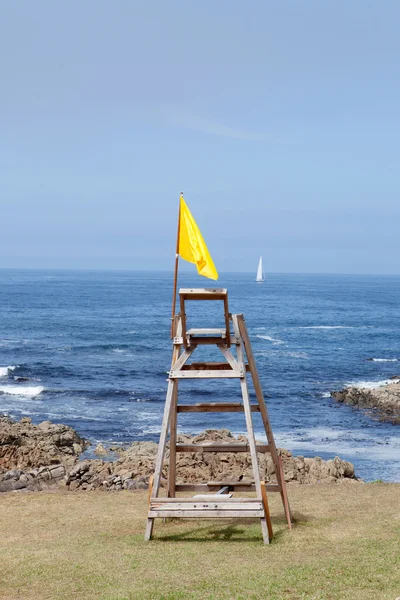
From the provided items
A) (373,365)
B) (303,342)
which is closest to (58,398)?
(373,365)

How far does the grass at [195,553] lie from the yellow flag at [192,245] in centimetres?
524

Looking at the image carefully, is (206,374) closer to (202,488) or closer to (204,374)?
(204,374)

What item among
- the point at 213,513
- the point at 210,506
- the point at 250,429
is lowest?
the point at 213,513

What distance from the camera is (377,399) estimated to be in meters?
44.2

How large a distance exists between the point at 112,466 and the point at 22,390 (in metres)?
24.3

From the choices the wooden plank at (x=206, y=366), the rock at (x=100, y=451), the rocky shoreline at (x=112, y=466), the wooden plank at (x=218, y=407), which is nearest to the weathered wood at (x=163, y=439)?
the wooden plank at (x=206, y=366)

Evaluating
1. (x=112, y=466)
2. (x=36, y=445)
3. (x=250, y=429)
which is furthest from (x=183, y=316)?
(x=36, y=445)

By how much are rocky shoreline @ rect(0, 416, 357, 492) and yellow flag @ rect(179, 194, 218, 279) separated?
8187mm

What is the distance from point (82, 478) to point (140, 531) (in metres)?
5.86

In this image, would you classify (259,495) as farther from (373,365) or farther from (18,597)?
(373,365)

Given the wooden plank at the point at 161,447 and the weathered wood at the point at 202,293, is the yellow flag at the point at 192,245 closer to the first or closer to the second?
the weathered wood at the point at 202,293

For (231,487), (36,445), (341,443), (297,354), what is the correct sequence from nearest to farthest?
(231,487), (36,445), (341,443), (297,354)

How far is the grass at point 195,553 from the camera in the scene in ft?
39.1

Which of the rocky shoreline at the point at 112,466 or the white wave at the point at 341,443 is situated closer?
the rocky shoreline at the point at 112,466
